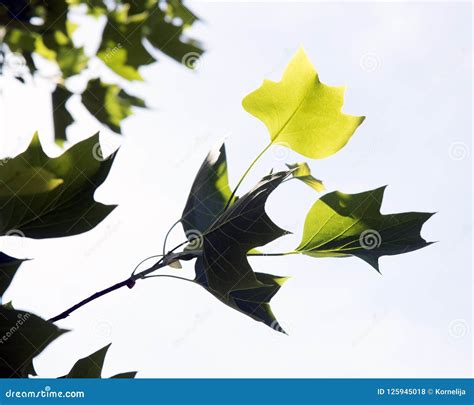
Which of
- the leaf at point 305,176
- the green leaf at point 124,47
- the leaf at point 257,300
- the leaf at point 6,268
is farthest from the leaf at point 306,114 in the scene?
the green leaf at point 124,47

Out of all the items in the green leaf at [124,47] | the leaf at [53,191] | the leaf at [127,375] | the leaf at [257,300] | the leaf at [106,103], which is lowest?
the leaf at [127,375]

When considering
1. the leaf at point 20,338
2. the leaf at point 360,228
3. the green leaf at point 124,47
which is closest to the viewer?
the leaf at point 20,338

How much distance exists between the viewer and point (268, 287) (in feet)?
1.96

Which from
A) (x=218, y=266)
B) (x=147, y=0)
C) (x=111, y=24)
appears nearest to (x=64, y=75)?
(x=111, y=24)

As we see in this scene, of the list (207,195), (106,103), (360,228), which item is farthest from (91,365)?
(106,103)

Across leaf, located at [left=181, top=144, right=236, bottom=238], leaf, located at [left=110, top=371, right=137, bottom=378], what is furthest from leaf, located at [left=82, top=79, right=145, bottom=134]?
leaf, located at [left=110, top=371, right=137, bottom=378]

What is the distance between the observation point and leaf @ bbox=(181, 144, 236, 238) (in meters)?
0.65

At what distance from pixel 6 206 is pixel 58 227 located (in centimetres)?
6

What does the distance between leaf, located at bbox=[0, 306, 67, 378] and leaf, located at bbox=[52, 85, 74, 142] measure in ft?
2.80

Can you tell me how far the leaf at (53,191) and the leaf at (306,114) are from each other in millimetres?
191
